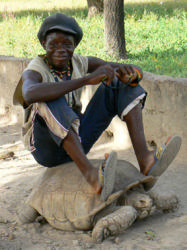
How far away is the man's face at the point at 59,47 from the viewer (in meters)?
2.76

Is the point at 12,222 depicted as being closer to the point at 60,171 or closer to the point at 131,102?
the point at 60,171

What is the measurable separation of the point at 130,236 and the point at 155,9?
8.83m

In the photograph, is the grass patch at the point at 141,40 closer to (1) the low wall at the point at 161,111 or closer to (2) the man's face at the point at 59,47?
(1) the low wall at the point at 161,111

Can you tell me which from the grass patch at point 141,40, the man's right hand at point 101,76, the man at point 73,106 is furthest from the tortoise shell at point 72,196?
the grass patch at point 141,40

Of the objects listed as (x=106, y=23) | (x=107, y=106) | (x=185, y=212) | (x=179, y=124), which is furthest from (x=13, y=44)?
(x=185, y=212)

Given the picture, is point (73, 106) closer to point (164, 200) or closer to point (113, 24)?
point (164, 200)

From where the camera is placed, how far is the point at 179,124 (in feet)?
13.0

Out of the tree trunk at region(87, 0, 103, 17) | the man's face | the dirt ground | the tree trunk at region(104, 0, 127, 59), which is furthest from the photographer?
the tree trunk at region(87, 0, 103, 17)

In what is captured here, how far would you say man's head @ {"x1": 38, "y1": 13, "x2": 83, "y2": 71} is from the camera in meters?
2.73

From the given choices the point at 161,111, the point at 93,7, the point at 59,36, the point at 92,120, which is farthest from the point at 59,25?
the point at 93,7

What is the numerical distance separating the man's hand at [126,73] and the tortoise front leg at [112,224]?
0.94 meters

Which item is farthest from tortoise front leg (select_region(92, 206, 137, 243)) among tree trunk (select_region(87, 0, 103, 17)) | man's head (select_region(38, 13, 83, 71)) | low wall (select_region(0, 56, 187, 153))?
tree trunk (select_region(87, 0, 103, 17))

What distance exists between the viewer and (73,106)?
3.03 meters

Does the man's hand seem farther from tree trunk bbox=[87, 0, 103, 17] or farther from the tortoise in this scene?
tree trunk bbox=[87, 0, 103, 17]
